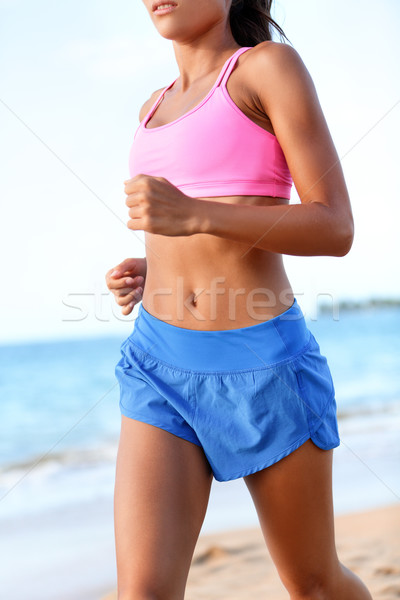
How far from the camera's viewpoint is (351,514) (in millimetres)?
3631

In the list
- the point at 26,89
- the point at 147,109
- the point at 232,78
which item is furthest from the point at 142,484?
the point at 26,89

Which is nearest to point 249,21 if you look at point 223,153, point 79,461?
point 223,153

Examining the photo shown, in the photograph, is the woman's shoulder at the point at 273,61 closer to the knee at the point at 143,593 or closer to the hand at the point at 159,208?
the hand at the point at 159,208

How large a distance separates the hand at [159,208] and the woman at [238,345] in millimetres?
103

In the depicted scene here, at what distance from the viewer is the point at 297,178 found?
4.34 ft

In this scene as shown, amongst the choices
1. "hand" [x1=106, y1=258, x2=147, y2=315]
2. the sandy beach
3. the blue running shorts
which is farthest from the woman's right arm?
the sandy beach

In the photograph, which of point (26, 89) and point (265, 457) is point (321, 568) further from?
point (26, 89)

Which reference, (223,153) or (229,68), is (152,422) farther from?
(229,68)

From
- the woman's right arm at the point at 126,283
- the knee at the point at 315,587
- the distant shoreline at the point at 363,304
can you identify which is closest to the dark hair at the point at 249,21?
the woman's right arm at the point at 126,283

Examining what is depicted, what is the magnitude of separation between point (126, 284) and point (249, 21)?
703 mm

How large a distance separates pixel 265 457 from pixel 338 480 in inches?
127

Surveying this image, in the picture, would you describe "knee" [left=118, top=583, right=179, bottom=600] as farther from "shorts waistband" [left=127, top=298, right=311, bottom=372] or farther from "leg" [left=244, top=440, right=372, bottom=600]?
"shorts waistband" [left=127, top=298, right=311, bottom=372]

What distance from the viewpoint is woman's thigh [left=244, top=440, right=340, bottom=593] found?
139cm

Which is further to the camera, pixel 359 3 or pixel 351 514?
pixel 359 3
